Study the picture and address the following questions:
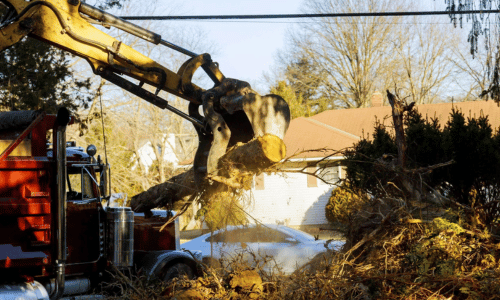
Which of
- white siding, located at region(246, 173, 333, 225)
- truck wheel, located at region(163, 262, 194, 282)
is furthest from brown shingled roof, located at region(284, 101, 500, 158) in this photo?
truck wheel, located at region(163, 262, 194, 282)

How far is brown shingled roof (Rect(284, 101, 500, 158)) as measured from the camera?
2517cm

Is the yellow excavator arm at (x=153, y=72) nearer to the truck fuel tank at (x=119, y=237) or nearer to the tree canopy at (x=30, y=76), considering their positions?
the truck fuel tank at (x=119, y=237)

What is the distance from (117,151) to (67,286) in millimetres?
18314

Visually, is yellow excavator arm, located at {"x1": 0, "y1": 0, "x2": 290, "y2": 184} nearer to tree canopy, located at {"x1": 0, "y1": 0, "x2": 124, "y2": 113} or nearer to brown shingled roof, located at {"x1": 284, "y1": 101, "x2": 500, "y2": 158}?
tree canopy, located at {"x1": 0, "y1": 0, "x2": 124, "y2": 113}

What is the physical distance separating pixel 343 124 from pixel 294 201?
20.4ft

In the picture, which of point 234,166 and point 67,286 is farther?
point 67,286

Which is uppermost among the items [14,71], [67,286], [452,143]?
[14,71]

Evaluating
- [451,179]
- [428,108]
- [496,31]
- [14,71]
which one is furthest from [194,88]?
[428,108]

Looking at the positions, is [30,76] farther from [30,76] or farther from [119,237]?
[119,237]

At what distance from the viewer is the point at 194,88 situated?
770cm

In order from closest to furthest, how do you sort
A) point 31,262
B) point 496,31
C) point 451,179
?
point 496,31 < point 31,262 < point 451,179

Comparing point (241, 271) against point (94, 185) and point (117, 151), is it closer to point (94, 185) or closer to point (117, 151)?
point (94, 185)

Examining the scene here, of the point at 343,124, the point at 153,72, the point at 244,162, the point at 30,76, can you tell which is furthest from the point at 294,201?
the point at 244,162

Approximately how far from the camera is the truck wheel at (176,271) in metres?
9.26
